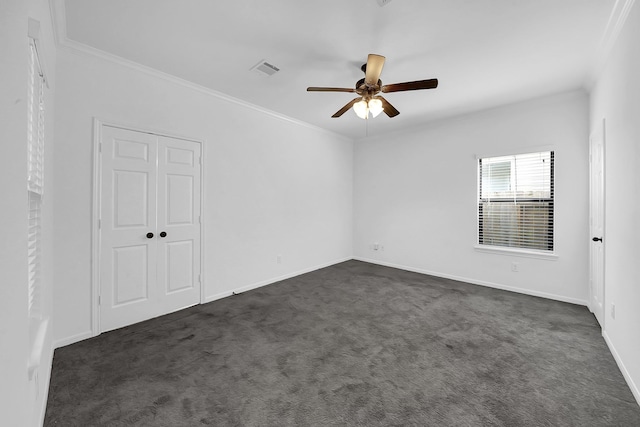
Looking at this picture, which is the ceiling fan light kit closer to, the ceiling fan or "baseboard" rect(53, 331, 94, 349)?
the ceiling fan

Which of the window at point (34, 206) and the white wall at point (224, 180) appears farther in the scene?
the white wall at point (224, 180)

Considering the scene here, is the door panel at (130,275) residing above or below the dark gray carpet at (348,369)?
above

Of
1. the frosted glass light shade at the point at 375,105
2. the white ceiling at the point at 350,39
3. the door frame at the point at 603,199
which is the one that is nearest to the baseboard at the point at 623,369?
the door frame at the point at 603,199

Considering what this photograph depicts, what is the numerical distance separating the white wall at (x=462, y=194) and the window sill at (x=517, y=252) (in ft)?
0.22

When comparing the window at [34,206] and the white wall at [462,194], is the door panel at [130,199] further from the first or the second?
the white wall at [462,194]

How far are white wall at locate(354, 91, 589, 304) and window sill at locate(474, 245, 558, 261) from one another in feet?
0.22

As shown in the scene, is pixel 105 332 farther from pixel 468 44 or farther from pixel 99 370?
pixel 468 44

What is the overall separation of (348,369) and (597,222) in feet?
10.9

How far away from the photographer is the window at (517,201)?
386 cm

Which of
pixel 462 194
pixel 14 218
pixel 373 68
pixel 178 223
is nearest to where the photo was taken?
pixel 14 218

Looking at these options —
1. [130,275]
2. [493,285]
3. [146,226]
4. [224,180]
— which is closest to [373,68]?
[224,180]

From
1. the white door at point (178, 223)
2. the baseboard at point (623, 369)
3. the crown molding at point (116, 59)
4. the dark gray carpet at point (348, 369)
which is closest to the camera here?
the dark gray carpet at point (348, 369)

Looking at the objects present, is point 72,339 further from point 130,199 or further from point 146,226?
point 130,199

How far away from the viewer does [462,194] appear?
4609 millimetres
